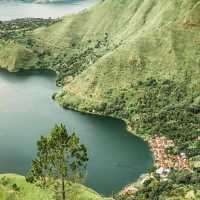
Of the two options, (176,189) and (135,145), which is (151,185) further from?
(135,145)

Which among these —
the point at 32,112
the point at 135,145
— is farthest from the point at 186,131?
the point at 32,112

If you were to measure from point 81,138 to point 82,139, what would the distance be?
95 cm

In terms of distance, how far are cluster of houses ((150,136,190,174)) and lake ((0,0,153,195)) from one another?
2.05m

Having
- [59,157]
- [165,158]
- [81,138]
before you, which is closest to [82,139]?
[81,138]

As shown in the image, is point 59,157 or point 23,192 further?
point 23,192

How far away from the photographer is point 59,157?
5766cm

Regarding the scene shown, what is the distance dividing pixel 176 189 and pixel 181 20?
9446cm

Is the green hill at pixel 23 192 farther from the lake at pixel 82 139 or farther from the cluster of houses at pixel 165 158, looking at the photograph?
the cluster of houses at pixel 165 158

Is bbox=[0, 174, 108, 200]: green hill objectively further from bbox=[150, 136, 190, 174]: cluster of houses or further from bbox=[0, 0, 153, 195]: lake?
bbox=[150, 136, 190, 174]: cluster of houses

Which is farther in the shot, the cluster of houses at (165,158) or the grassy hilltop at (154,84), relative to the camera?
the grassy hilltop at (154,84)

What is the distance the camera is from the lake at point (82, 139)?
122 m

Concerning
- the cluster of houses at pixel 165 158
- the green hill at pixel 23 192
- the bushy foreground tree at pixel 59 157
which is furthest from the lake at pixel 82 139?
the bushy foreground tree at pixel 59 157

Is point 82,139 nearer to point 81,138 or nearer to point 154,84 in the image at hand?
point 81,138

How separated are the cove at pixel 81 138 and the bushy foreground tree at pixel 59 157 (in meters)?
53.3
